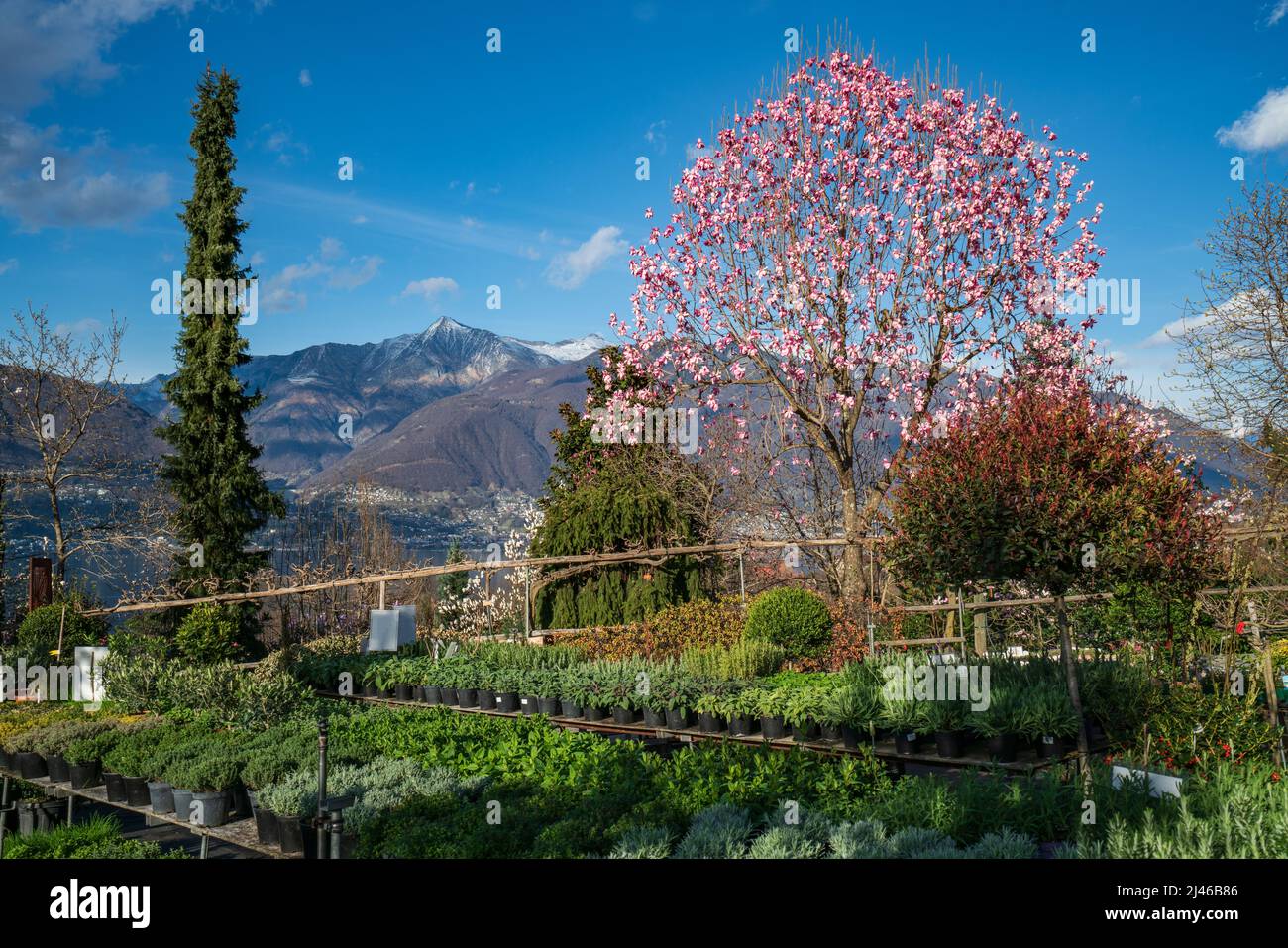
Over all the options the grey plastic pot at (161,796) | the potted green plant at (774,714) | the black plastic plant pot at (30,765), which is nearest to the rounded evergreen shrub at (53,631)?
the black plastic plant pot at (30,765)

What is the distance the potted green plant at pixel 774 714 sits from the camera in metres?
8.12

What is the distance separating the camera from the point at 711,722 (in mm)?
8672

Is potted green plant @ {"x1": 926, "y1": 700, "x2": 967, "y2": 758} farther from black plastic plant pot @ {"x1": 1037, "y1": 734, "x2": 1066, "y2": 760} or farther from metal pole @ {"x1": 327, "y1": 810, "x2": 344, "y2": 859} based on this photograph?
metal pole @ {"x1": 327, "y1": 810, "x2": 344, "y2": 859}

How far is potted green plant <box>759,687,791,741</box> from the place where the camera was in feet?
26.6

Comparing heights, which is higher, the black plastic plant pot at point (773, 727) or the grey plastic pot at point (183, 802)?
the black plastic plant pot at point (773, 727)

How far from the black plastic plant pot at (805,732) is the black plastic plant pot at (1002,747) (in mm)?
1420

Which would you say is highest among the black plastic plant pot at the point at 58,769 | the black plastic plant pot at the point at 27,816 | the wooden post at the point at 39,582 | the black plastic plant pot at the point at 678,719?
the wooden post at the point at 39,582

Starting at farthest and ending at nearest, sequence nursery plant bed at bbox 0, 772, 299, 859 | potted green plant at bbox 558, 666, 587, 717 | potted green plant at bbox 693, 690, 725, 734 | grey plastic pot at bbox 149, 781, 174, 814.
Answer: potted green plant at bbox 558, 666, 587, 717 < potted green plant at bbox 693, 690, 725, 734 < grey plastic pot at bbox 149, 781, 174, 814 < nursery plant bed at bbox 0, 772, 299, 859

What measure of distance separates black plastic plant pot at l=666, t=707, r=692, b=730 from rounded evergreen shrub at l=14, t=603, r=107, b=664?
10.2 metres

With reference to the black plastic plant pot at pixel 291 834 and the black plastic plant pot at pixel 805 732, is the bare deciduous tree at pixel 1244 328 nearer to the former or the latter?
the black plastic plant pot at pixel 805 732

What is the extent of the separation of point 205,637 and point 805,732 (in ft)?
28.2

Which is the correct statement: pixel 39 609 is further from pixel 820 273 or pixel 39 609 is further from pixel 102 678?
pixel 820 273

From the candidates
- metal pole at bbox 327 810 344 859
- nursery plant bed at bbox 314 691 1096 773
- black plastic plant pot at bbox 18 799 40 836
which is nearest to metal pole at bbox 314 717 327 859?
metal pole at bbox 327 810 344 859

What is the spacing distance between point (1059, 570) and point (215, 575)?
593 inches
